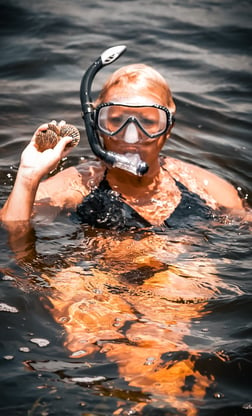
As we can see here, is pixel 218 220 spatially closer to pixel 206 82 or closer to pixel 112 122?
pixel 112 122

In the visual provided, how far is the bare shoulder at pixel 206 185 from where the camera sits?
185 inches

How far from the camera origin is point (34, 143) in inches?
155

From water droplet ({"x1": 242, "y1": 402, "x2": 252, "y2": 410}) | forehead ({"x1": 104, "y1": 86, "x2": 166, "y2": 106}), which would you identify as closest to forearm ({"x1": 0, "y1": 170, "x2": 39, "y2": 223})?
forehead ({"x1": 104, "y1": 86, "x2": 166, "y2": 106})

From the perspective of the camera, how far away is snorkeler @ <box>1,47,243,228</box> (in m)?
3.95

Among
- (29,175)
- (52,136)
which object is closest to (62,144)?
(52,136)

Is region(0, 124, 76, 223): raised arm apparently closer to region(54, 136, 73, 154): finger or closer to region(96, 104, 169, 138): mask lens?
region(54, 136, 73, 154): finger

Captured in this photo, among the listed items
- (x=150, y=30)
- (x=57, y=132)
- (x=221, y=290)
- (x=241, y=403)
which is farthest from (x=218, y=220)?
(x=150, y=30)

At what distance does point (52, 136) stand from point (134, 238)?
0.82 m

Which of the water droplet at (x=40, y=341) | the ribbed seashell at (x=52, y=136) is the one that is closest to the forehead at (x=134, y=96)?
the ribbed seashell at (x=52, y=136)

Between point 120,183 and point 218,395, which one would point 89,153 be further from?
point 218,395

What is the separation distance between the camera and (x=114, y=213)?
171 inches

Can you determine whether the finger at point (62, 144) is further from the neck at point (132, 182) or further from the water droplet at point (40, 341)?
the water droplet at point (40, 341)

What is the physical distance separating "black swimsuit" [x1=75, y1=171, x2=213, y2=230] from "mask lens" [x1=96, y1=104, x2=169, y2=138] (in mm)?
453

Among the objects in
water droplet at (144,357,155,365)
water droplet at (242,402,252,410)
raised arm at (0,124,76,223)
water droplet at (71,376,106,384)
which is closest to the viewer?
water droplet at (242,402,252,410)
